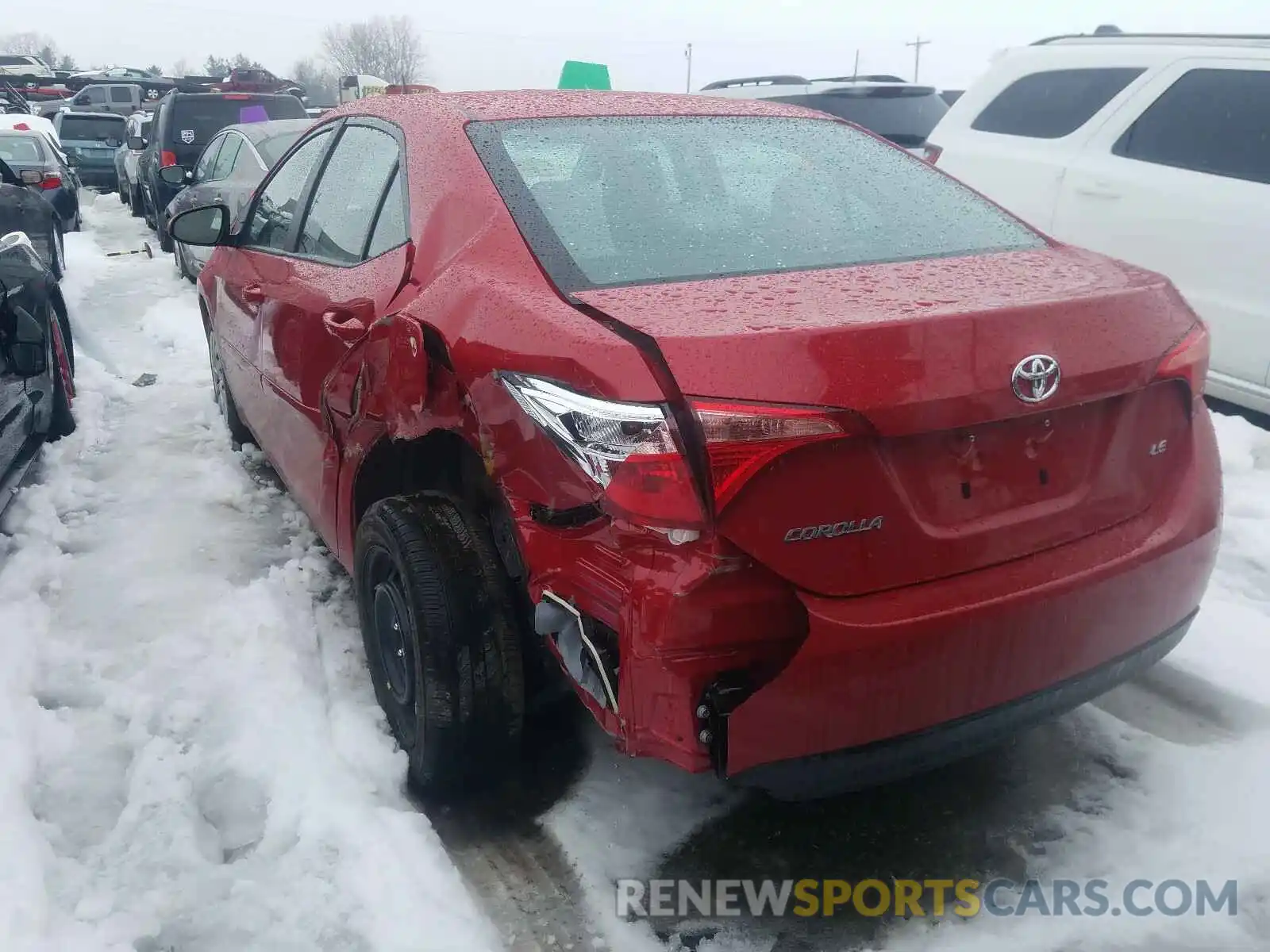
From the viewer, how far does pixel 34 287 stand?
16.6ft

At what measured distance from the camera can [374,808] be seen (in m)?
2.60

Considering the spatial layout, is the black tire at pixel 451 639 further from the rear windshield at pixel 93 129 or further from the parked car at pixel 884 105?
the rear windshield at pixel 93 129

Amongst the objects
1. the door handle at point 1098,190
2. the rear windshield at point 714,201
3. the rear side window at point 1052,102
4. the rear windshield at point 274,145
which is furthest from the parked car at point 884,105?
the rear windshield at point 714,201

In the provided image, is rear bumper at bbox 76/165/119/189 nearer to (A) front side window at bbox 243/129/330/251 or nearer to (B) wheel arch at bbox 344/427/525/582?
(A) front side window at bbox 243/129/330/251

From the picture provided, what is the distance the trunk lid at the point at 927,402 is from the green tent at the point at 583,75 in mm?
3949

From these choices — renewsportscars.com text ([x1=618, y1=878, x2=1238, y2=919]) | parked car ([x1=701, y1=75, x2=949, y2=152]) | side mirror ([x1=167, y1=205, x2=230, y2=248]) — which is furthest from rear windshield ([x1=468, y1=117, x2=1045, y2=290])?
parked car ([x1=701, y1=75, x2=949, y2=152])

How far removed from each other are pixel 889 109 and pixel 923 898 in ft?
25.4

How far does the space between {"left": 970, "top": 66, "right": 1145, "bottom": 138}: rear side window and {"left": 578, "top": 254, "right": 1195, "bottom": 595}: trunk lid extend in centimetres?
389

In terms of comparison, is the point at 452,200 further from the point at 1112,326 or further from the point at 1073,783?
the point at 1073,783

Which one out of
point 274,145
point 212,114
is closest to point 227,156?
point 274,145

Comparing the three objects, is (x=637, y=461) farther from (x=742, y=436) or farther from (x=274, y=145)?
(x=274, y=145)

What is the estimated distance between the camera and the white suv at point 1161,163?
4.84m

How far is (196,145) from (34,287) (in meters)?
8.41

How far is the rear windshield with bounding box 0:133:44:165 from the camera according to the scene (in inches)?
486
